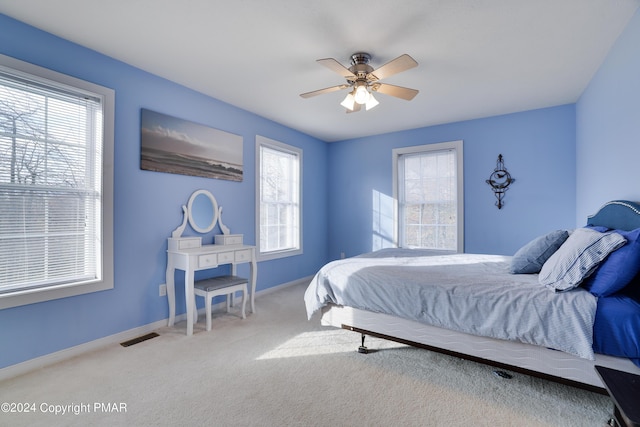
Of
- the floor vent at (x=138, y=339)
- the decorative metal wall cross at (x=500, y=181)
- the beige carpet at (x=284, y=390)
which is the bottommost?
the beige carpet at (x=284, y=390)

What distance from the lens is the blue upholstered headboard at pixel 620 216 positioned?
6.59 feet

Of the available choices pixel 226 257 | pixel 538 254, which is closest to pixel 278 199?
pixel 226 257

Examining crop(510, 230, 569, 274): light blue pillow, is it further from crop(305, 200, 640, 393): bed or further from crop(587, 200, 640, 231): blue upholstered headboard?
crop(587, 200, 640, 231): blue upholstered headboard

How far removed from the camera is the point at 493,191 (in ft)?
14.0

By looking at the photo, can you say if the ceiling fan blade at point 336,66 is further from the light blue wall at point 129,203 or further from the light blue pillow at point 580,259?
the light blue pillow at point 580,259

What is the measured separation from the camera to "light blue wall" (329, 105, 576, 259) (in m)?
3.87

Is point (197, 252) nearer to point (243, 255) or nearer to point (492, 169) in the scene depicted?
point (243, 255)

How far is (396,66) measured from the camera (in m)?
2.34

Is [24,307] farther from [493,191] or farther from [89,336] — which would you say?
[493,191]

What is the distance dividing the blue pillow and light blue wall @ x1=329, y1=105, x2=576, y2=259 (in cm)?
246

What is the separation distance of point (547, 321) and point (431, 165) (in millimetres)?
3350

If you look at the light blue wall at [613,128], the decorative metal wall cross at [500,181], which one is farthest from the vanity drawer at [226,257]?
the decorative metal wall cross at [500,181]

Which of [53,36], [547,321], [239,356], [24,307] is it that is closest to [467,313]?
[547,321]

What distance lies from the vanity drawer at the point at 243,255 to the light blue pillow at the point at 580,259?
9.11 ft
